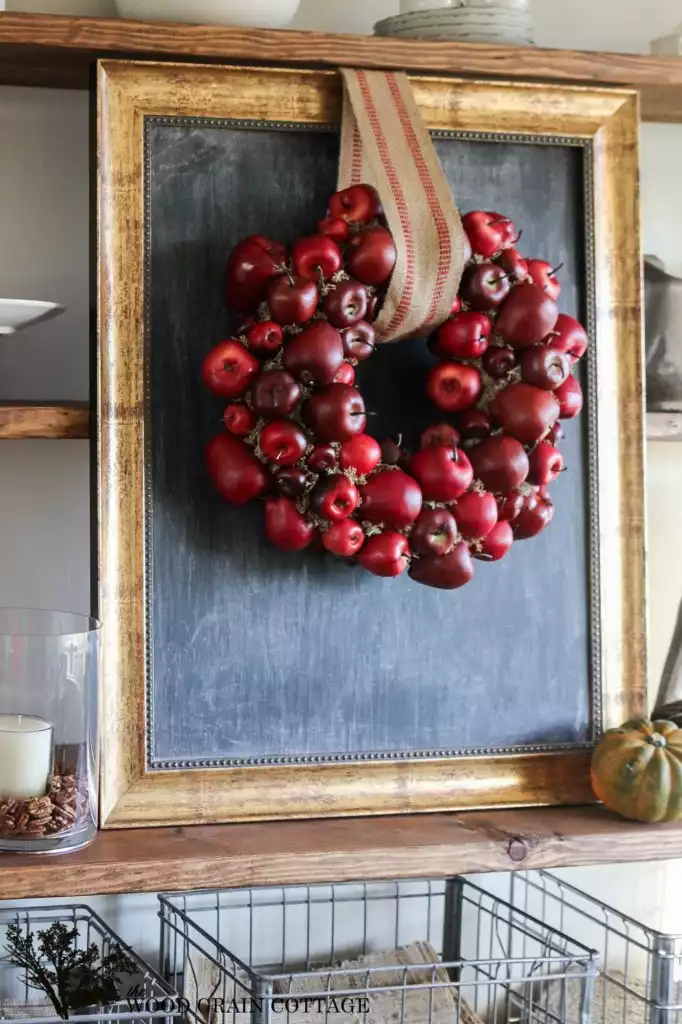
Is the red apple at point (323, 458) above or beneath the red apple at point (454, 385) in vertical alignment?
beneath

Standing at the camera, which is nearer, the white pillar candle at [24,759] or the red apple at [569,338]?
the white pillar candle at [24,759]

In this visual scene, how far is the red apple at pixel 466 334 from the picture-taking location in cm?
119

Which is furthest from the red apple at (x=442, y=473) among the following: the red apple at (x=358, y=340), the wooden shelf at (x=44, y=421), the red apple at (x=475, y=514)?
the wooden shelf at (x=44, y=421)

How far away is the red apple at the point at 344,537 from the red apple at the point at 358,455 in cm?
5

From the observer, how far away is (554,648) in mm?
1309

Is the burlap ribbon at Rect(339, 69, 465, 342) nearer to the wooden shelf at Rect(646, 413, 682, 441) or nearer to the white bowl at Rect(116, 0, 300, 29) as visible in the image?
the white bowl at Rect(116, 0, 300, 29)

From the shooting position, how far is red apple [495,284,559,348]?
3.90 feet

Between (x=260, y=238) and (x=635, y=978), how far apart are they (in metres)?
0.98

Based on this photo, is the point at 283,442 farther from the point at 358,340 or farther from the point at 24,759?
the point at 24,759

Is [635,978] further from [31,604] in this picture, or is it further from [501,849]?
[31,604]

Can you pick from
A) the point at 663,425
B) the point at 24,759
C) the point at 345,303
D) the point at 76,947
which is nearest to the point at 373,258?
the point at 345,303

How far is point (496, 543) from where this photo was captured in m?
1.21

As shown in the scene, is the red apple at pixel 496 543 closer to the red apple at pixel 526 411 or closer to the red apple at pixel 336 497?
the red apple at pixel 526 411

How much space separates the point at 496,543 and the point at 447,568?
0.20 feet
